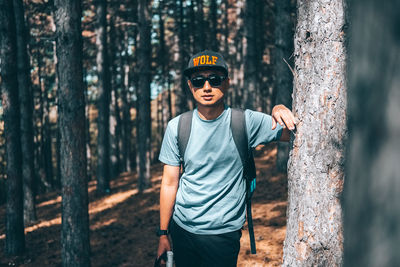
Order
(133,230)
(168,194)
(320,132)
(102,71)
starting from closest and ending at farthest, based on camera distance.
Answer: (320,132), (168,194), (133,230), (102,71)

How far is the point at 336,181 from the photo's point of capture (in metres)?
2.72

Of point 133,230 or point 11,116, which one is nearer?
point 11,116

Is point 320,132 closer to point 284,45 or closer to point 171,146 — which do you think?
point 171,146

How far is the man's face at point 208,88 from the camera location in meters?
3.28

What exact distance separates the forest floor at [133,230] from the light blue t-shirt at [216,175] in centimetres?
375

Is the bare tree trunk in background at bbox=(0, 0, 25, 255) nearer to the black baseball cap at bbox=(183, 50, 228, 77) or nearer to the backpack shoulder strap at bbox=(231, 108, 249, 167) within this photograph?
the black baseball cap at bbox=(183, 50, 228, 77)

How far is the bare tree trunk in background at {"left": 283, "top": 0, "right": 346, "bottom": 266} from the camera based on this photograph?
270cm

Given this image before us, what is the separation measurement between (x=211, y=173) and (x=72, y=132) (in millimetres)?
4137

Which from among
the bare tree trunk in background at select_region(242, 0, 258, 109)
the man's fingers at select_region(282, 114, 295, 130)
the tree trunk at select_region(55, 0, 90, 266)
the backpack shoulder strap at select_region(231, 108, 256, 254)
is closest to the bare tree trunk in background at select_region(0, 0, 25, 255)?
the tree trunk at select_region(55, 0, 90, 266)

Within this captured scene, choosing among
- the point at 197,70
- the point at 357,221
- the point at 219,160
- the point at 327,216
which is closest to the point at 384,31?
the point at 357,221

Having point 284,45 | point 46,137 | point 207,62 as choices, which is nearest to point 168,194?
point 207,62

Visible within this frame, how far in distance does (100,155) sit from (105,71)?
12.5ft

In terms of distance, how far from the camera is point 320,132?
9.02 ft

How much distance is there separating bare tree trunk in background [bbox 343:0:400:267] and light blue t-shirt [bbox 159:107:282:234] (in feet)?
7.76
